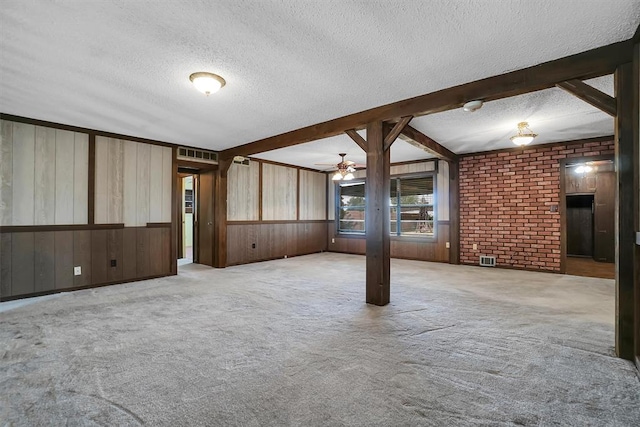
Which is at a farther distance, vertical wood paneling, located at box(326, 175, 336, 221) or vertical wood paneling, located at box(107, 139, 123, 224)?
vertical wood paneling, located at box(326, 175, 336, 221)

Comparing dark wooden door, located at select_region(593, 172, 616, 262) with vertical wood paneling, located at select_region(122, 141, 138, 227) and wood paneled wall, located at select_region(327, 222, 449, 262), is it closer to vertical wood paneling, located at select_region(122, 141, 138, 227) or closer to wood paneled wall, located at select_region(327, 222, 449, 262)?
wood paneled wall, located at select_region(327, 222, 449, 262)

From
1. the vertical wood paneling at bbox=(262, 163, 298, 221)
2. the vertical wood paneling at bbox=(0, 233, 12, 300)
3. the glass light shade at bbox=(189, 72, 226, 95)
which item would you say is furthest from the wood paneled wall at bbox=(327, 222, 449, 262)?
the vertical wood paneling at bbox=(0, 233, 12, 300)

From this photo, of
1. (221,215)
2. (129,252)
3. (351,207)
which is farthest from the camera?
(351,207)

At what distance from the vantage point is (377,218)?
3.76 metres

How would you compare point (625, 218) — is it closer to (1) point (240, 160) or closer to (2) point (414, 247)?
(2) point (414, 247)

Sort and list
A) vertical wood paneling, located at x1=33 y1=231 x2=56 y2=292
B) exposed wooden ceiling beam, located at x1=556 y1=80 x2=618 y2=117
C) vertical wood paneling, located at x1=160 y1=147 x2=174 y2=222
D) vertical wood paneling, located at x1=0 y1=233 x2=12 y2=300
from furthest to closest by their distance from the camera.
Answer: vertical wood paneling, located at x1=160 y1=147 x2=174 y2=222
vertical wood paneling, located at x1=33 y1=231 x2=56 y2=292
vertical wood paneling, located at x1=0 y1=233 x2=12 y2=300
exposed wooden ceiling beam, located at x1=556 y1=80 x2=618 y2=117

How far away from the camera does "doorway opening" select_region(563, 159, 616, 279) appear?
23.0 feet

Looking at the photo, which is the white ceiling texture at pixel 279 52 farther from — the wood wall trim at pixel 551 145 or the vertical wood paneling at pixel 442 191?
the vertical wood paneling at pixel 442 191

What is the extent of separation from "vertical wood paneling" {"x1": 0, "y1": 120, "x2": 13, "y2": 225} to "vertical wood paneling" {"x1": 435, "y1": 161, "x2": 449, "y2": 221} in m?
7.71

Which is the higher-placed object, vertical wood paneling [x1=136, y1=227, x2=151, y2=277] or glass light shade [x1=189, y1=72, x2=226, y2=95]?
glass light shade [x1=189, y1=72, x2=226, y2=95]

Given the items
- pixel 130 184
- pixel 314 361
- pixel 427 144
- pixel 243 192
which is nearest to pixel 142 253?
pixel 130 184

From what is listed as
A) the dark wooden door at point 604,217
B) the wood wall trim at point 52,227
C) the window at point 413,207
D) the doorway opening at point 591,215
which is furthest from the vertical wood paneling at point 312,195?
the dark wooden door at point 604,217

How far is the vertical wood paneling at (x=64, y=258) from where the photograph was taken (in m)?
4.31

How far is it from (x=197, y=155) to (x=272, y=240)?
276cm
